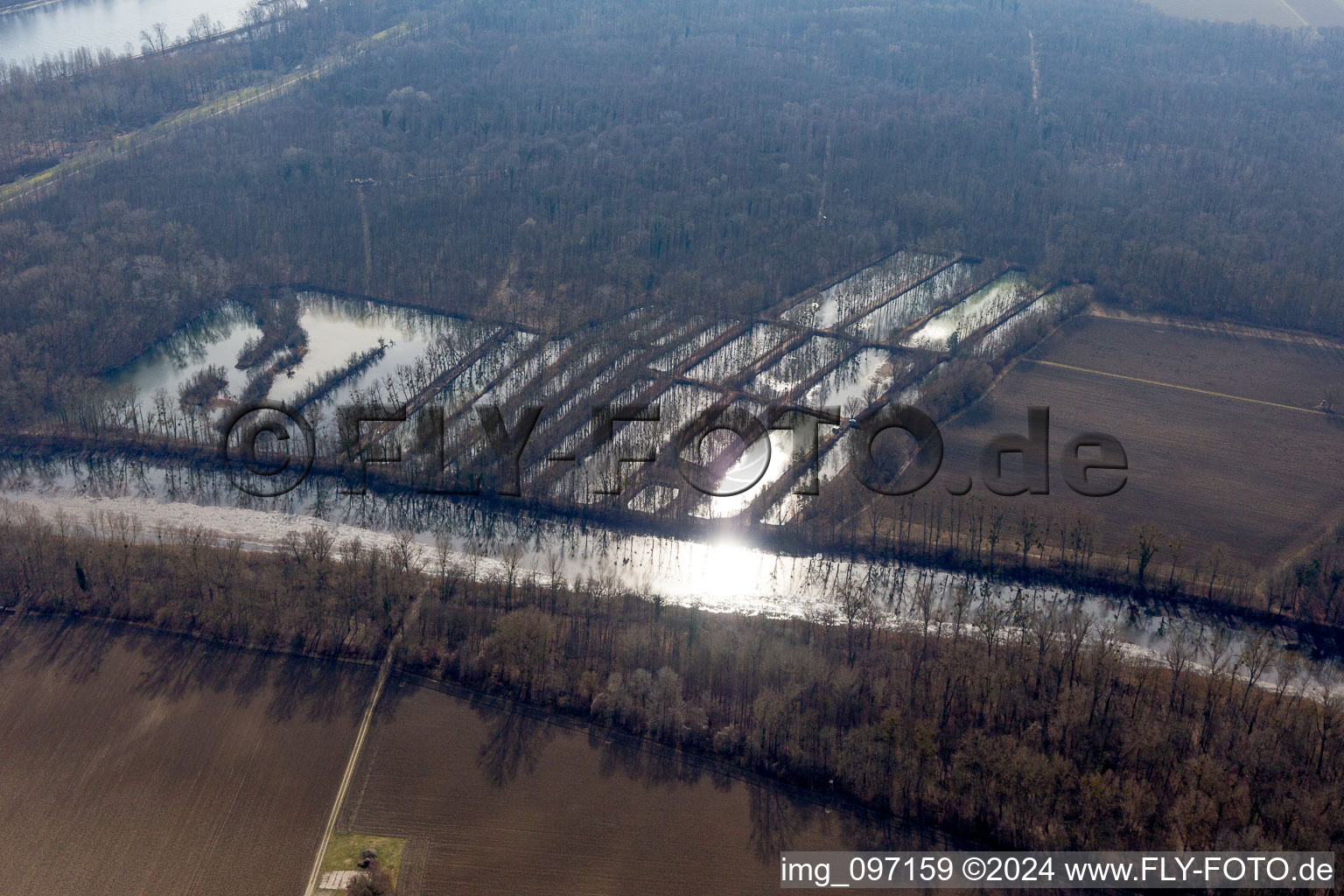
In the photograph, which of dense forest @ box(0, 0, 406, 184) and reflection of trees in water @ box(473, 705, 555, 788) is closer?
reflection of trees in water @ box(473, 705, 555, 788)

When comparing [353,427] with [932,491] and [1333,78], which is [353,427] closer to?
[932,491]

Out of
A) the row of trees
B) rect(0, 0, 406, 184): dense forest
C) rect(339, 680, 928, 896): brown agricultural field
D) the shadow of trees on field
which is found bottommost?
rect(339, 680, 928, 896): brown agricultural field

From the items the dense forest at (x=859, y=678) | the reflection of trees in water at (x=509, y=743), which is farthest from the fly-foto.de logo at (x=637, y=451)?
the reflection of trees in water at (x=509, y=743)

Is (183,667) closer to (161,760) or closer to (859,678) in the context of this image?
(161,760)

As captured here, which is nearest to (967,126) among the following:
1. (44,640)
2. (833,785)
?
(833,785)

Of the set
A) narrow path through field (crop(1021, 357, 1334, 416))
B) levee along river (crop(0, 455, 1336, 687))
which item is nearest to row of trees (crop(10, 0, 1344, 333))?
narrow path through field (crop(1021, 357, 1334, 416))

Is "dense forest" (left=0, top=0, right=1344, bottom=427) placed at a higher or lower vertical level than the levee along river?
higher

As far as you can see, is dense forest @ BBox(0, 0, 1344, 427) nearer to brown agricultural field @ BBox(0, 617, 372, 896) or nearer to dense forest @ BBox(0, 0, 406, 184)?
dense forest @ BBox(0, 0, 406, 184)

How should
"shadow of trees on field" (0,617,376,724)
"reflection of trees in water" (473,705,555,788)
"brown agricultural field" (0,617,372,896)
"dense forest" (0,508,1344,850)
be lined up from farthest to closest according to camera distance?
"shadow of trees on field" (0,617,376,724) < "reflection of trees in water" (473,705,555,788) < "dense forest" (0,508,1344,850) < "brown agricultural field" (0,617,372,896)
